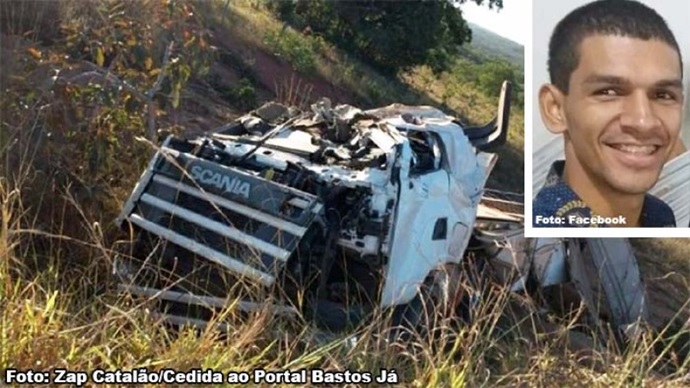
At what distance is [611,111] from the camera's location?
4.76m

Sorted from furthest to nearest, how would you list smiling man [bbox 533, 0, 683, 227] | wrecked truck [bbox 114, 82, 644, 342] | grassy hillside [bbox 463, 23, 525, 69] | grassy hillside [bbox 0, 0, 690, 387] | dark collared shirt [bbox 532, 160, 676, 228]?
grassy hillside [bbox 463, 23, 525, 69] → dark collared shirt [bbox 532, 160, 676, 228] → smiling man [bbox 533, 0, 683, 227] → wrecked truck [bbox 114, 82, 644, 342] → grassy hillside [bbox 0, 0, 690, 387]

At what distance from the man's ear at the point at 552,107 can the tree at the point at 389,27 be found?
49.4 inches

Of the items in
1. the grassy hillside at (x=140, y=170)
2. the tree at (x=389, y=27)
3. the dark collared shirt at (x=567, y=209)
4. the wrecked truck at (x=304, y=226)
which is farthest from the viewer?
the tree at (x=389, y=27)

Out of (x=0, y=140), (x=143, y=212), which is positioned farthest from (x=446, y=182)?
(x=0, y=140)

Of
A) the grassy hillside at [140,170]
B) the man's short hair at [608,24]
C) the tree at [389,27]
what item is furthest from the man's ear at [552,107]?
the tree at [389,27]

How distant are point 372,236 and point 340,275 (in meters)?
0.32

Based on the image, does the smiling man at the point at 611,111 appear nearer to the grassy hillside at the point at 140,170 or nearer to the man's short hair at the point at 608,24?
the man's short hair at the point at 608,24

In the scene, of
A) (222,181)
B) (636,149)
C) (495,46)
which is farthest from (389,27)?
(636,149)

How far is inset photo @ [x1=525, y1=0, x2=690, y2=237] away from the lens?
4762mm

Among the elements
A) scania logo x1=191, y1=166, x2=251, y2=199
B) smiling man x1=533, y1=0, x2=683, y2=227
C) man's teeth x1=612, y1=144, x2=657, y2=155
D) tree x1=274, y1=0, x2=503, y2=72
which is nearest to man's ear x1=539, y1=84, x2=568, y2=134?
smiling man x1=533, y1=0, x2=683, y2=227

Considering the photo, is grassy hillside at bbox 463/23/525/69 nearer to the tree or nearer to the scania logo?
the tree

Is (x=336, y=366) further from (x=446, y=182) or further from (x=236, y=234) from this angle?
(x=446, y=182)

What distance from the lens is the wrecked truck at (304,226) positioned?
4.65 meters

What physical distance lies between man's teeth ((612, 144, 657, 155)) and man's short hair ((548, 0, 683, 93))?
1.41 ft
